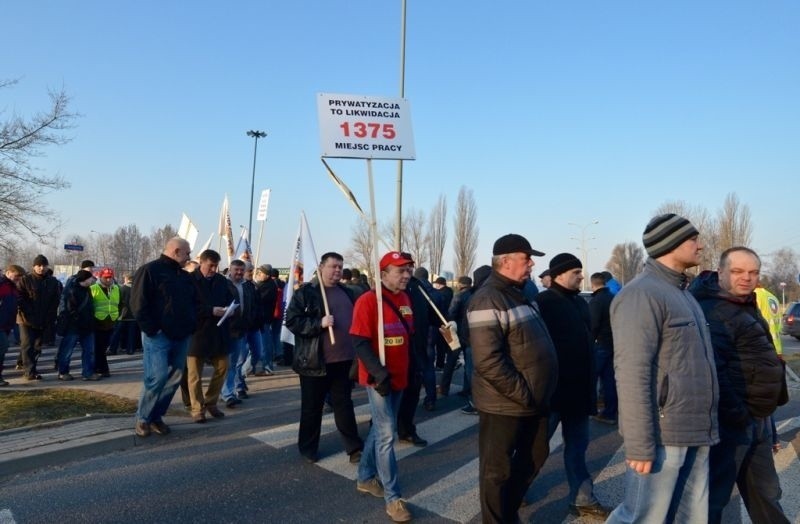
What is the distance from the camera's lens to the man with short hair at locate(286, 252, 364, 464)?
5438 mm

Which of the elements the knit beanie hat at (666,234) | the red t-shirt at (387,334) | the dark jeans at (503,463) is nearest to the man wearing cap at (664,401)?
the knit beanie hat at (666,234)

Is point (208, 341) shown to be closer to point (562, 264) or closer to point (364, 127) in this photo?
point (364, 127)

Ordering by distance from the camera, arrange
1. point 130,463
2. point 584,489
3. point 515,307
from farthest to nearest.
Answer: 1. point 130,463
2. point 584,489
3. point 515,307

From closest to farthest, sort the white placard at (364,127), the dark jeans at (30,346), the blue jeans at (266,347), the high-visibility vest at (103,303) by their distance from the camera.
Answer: the white placard at (364,127) → the dark jeans at (30,346) → the high-visibility vest at (103,303) → the blue jeans at (266,347)

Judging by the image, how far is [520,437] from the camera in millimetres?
3801

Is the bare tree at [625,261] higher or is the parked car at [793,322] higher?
the bare tree at [625,261]

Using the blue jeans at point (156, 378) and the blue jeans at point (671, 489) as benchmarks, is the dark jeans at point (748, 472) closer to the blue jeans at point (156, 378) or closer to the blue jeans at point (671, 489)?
the blue jeans at point (671, 489)

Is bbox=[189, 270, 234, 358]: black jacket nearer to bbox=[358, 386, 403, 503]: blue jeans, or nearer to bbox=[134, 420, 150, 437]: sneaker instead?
bbox=[134, 420, 150, 437]: sneaker

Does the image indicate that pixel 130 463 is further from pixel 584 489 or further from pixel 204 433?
pixel 584 489

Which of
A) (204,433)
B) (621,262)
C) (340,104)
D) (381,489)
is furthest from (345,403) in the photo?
(621,262)

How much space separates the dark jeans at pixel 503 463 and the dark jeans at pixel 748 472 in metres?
1.09

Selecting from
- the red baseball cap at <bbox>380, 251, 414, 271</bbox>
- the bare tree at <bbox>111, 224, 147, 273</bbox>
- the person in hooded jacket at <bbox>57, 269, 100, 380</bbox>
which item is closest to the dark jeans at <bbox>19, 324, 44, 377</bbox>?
the person in hooded jacket at <bbox>57, 269, 100, 380</bbox>

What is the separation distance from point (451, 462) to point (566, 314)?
6.71 feet

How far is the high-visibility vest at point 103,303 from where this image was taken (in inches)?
410
